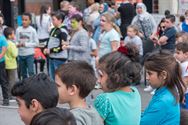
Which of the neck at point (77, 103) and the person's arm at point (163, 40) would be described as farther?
the person's arm at point (163, 40)

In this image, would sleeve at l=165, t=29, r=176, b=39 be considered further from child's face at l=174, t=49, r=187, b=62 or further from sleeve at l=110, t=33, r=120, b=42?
child's face at l=174, t=49, r=187, b=62

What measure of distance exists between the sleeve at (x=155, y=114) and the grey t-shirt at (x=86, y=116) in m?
0.68

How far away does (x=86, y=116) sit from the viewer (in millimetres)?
Answer: 3162

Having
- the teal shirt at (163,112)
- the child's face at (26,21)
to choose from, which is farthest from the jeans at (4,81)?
the teal shirt at (163,112)

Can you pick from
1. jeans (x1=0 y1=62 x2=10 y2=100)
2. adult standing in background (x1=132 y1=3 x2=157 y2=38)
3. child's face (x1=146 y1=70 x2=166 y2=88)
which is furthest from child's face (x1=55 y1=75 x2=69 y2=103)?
adult standing in background (x1=132 y1=3 x2=157 y2=38)

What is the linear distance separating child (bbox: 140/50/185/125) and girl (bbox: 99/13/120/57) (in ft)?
16.9

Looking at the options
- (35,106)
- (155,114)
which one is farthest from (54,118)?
(155,114)

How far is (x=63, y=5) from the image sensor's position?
14.8 m

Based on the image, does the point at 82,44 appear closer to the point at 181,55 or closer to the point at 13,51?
the point at 13,51

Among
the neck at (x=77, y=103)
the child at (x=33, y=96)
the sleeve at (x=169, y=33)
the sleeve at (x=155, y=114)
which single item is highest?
the child at (x=33, y=96)

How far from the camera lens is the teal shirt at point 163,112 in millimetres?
3850

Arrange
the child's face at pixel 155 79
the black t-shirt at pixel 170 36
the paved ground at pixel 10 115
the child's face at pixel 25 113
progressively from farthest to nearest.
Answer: the black t-shirt at pixel 170 36 < the paved ground at pixel 10 115 < the child's face at pixel 155 79 < the child's face at pixel 25 113

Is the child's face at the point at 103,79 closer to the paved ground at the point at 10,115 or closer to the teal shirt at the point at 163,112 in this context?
the teal shirt at the point at 163,112

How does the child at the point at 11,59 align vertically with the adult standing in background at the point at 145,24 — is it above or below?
below
